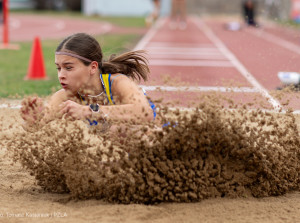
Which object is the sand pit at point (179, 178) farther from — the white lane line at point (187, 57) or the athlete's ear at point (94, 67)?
the white lane line at point (187, 57)

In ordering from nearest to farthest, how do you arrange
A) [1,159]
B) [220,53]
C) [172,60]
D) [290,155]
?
1. [290,155]
2. [1,159]
3. [172,60]
4. [220,53]

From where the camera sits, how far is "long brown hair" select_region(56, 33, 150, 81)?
4223 mm

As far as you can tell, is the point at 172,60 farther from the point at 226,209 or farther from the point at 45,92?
the point at 226,209

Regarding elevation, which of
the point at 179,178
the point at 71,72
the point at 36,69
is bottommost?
the point at 36,69

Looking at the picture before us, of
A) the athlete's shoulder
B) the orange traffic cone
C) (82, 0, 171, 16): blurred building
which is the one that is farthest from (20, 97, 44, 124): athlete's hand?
(82, 0, 171, 16): blurred building

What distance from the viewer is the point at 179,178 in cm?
390

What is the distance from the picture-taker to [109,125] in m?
4.01

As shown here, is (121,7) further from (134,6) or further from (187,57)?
(187,57)

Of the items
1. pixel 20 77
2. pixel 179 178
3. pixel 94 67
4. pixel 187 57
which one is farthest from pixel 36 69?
pixel 179 178

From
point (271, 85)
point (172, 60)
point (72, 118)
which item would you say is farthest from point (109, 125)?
point (172, 60)

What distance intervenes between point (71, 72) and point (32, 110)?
1.34ft

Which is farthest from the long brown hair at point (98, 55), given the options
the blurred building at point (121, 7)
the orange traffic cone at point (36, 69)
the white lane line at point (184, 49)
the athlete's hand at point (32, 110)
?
the blurred building at point (121, 7)

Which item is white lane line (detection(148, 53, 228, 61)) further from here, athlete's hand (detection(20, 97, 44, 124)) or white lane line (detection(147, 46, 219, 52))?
athlete's hand (detection(20, 97, 44, 124))

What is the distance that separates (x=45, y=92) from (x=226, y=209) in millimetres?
5339
